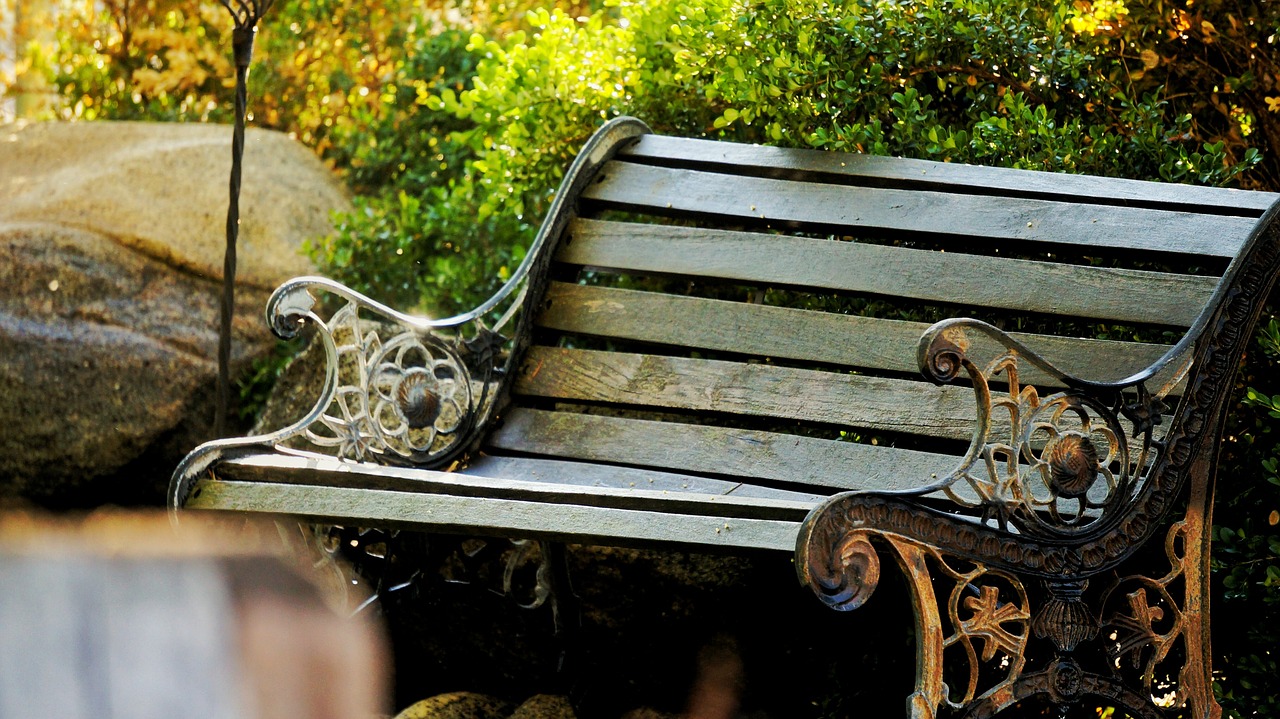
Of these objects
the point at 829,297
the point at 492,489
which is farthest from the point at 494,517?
the point at 829,297

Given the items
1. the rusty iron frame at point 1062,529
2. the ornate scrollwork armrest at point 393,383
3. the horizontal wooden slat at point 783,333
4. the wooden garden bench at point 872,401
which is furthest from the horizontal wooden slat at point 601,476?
the rusty iron frame at point 1062,529

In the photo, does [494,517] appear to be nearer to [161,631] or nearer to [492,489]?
[492,489]

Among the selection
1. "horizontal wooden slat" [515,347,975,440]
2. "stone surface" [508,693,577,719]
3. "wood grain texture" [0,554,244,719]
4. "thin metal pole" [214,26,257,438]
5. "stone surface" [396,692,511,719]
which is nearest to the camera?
"wood grain texture" [0,554,244,719]

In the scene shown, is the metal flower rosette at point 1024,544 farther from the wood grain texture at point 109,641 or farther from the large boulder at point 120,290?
the large boulder at point 120,290

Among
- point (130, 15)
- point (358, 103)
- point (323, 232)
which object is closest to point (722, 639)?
point (323, 232)

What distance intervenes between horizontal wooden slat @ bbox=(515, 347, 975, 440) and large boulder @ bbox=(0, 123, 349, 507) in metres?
A: 1.80

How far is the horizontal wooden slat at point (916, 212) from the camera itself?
8.82 feet

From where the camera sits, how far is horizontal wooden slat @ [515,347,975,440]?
9.09ft

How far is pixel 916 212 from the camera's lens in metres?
2.95

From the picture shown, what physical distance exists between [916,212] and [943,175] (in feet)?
0.37

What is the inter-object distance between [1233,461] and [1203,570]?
0.66 metres

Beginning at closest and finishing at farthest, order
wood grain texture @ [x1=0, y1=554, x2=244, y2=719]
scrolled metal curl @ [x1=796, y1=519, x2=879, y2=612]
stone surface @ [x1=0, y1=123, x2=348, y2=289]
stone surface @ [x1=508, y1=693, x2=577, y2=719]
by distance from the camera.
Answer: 1. wood grain texture @ [x1=0, y1=554, x2=244, y2=719]
2. scrolled metal curl @ [x1=796, y1=519, x2=879, y2=612]
3. stone surface @ [x1=508, y1=693, x2=577, y2=719]
4. stone surface @ [x1=0, y1=123, x2=348, y2=289]

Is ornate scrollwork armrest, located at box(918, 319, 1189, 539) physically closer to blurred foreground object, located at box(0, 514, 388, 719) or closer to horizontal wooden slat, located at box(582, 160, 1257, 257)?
horizontal wooden slat, located at box(582, 160, 1257, 257)

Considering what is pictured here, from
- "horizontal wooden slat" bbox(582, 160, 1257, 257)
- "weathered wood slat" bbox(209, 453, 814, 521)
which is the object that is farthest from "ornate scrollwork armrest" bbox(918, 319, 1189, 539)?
"horizontal wooden slat" bbox(582, 160, 1257, 257)
